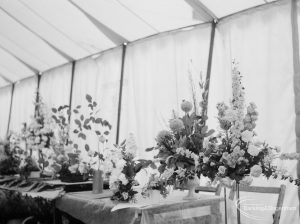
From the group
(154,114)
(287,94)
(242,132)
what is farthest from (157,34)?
(242,132)

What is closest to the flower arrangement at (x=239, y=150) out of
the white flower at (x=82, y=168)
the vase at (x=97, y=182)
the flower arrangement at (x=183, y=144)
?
the flower arrangement at (x=183, y=144)

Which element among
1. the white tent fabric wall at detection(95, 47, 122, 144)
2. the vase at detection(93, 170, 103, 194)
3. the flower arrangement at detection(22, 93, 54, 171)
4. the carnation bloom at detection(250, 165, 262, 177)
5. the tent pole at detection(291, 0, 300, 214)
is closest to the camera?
the carnation bloom at detection(250, 165, 262, 177)

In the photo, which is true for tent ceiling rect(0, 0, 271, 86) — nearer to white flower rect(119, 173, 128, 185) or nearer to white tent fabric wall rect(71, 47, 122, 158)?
white tent fabric wall rect(71, 47, 122, 158)

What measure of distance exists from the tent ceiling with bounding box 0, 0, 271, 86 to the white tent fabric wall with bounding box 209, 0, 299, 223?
195 millimetres

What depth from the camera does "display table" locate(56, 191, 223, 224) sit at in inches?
76.1

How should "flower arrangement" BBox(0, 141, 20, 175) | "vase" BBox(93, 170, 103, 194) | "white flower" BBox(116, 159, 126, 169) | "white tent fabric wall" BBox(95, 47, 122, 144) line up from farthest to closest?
"white tent fabric wall" BBox(95, 47, 122, 144)
"flower arrangement" BBox(0, 141, 20, 175)
"vase" BBox(93, 170, 103, 194)
"white flower" BBox(116, 159, 126, 169)

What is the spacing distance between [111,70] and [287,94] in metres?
2.67

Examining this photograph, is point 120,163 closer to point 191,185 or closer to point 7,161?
point 191,185

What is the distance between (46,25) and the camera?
475 cm

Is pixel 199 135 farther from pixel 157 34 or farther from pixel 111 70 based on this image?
pixel 111 70

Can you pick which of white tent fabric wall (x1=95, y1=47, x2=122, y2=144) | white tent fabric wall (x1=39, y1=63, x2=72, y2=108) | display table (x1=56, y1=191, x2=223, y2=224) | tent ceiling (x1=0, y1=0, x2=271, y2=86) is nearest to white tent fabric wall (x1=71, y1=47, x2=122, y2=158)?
white tent fabric wall (x1=95, y1=47, x2=122, y2=144)

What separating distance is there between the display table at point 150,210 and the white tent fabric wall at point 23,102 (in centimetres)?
507

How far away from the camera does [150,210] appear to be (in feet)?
6.30

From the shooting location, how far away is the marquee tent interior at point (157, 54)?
3164 mm
